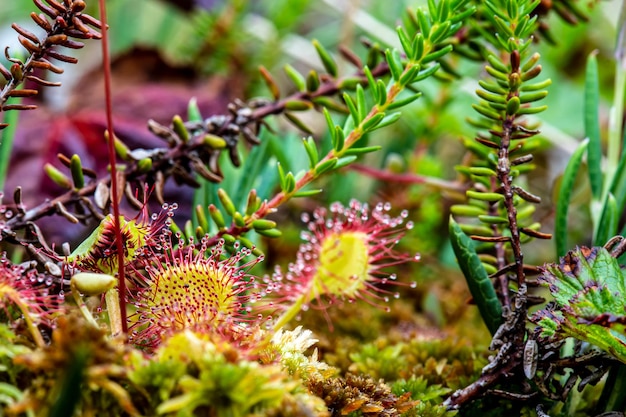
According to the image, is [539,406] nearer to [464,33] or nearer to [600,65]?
[464,33]

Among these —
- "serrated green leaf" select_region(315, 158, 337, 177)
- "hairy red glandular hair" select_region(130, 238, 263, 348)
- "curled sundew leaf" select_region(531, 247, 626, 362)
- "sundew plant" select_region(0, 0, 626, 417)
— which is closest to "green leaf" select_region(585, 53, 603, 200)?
"sundew plant" select_region(0, 0, 626, 417)

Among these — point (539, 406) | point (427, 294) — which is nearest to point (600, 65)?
point (427, 294)

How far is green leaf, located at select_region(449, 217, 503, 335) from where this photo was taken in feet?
1.94

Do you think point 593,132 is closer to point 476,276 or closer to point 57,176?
point 476,276

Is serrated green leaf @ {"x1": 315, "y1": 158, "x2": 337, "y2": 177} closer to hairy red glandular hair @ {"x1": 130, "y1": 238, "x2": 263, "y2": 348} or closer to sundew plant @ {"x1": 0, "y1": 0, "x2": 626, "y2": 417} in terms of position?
sundew plant @ {"x1": 0, "y1": 0, "x2": 626, "y2": 417}

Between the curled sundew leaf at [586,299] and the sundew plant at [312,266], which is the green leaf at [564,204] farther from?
the curled sundew leaf at [586,299]

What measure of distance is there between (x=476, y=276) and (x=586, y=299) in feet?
0.40

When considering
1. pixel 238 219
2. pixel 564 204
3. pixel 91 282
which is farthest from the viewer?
pixel 564 204

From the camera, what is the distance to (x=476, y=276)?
0.60 meters

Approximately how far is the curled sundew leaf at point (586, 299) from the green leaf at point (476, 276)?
69 millimetres

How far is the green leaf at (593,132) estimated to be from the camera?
75 cm

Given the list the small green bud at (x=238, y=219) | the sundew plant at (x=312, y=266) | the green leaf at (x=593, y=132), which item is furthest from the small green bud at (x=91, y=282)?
the green leaf at (x=593, y=132)

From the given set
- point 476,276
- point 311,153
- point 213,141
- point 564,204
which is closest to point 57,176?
point 213,141

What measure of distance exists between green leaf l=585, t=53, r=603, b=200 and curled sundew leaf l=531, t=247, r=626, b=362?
26 centimetres
